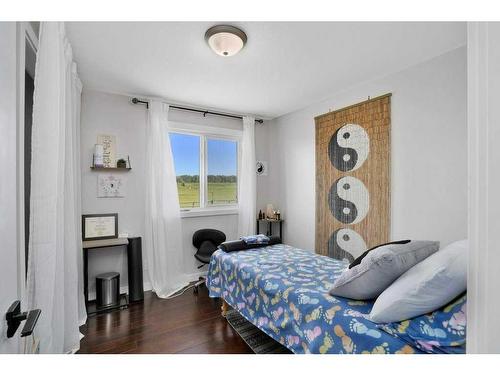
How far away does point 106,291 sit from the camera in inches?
110

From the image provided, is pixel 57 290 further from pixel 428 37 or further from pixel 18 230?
pixel 428 37

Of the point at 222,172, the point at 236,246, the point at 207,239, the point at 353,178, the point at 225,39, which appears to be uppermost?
the point at 225,39

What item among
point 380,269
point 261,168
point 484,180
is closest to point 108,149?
point 261,168

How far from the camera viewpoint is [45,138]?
1495mm

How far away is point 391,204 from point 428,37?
61.8 inches

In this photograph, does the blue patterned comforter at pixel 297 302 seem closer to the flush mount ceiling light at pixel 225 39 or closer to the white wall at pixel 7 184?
the white wall at pixel 7 184

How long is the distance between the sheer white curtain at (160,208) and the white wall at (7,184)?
7.65ft

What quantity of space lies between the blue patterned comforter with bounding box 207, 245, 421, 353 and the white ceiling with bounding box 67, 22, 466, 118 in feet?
6.40

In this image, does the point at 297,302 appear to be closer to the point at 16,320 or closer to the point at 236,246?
the point at 236,246

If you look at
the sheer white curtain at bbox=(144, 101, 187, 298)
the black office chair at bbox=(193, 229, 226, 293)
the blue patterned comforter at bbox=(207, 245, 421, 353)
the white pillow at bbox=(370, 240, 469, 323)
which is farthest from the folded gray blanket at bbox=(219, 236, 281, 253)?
the white pillow at bbox=(370, 240, 469, 323)

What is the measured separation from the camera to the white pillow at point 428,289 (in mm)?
1124

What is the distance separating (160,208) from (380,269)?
8.85ft

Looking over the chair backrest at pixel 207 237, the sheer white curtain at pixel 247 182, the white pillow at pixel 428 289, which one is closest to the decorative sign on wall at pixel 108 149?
the chair backrest at pixel 207 237
